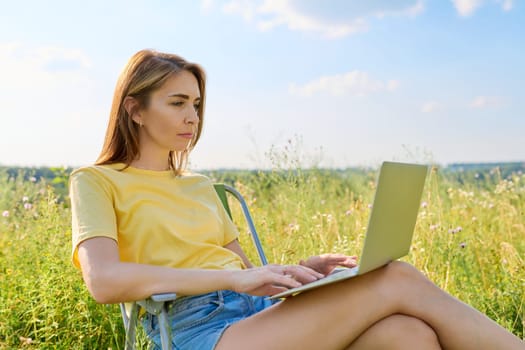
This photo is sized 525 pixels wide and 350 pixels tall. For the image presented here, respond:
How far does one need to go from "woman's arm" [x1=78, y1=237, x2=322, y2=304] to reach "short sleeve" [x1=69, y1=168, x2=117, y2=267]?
0.07 m

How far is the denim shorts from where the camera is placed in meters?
1.83

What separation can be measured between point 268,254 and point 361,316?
216cm

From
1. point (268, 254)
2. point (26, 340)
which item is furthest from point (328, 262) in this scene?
point (268, 254)

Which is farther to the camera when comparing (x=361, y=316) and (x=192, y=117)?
(x=192, y=117)

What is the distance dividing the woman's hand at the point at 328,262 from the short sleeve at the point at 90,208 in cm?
66

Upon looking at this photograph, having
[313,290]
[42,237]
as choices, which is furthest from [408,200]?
[42,237]

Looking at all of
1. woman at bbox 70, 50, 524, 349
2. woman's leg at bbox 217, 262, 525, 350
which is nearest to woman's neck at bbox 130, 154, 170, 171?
woman at bbox 70, 50, 524, 349

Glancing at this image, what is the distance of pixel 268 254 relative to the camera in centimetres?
381

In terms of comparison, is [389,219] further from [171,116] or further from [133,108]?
[133,108]

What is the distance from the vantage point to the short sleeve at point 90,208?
6.01 ft

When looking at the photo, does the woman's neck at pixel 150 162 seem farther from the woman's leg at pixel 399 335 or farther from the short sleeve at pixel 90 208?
the woman's leg at pixel 399 335

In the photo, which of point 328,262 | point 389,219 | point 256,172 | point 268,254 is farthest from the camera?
point 256,172

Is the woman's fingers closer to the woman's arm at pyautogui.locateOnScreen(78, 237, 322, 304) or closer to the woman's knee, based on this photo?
the woman's arm at pyautogui.locateOnScreen(78, 237, 322, 304)

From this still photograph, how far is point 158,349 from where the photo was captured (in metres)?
1.94
